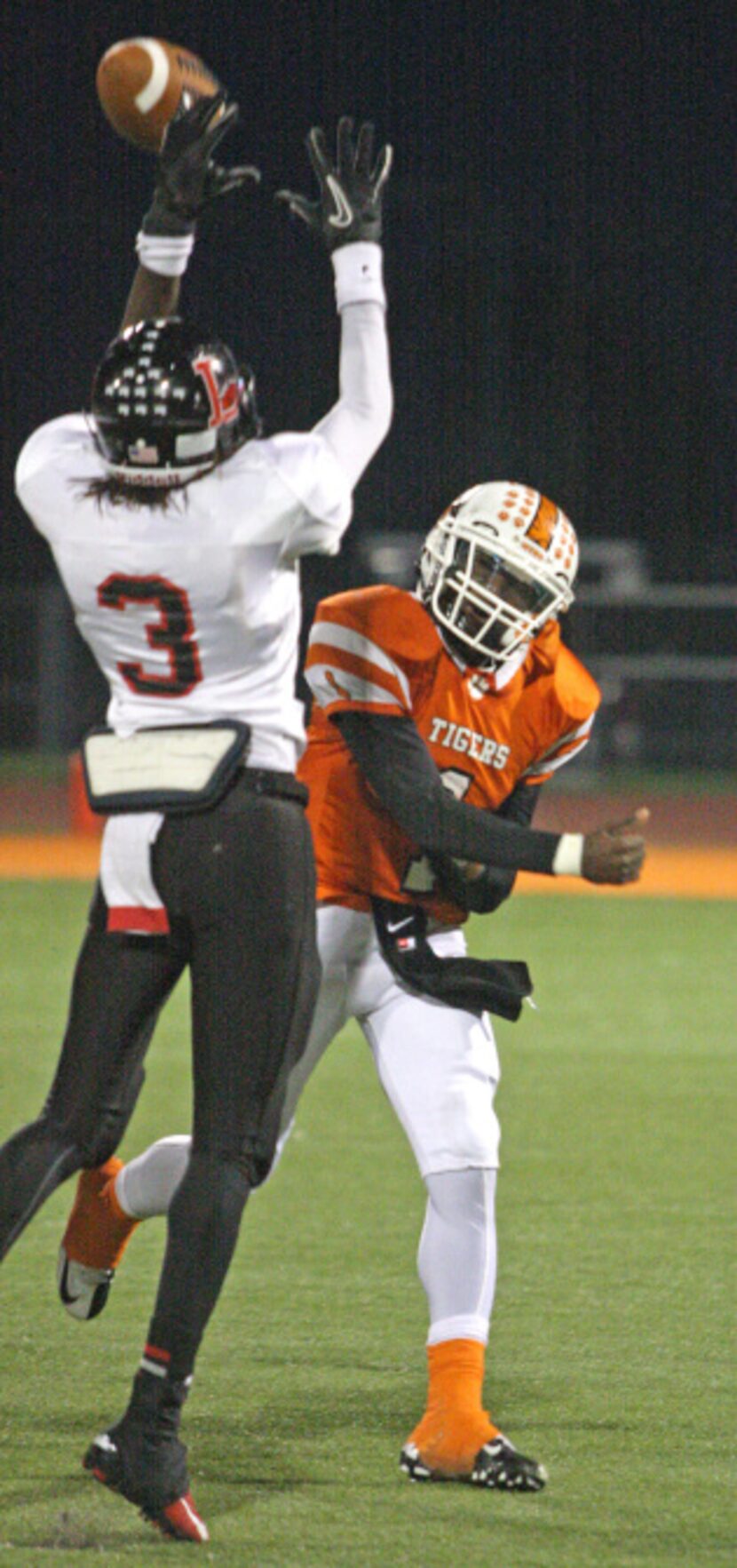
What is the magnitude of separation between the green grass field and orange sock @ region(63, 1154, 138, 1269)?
0.83 feet

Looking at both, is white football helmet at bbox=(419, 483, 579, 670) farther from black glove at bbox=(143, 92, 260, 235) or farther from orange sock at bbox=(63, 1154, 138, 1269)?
orange sock at bbox=(63, 1154, 138, 1269)

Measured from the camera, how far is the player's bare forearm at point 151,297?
3811 mm

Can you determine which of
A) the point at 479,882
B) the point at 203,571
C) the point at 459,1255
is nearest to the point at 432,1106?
the point at 459,1255

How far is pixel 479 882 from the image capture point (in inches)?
164

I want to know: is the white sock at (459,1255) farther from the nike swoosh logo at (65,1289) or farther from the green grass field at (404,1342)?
the nike swoosh logo at (65,1289)

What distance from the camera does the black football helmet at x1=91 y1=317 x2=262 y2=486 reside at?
346cm

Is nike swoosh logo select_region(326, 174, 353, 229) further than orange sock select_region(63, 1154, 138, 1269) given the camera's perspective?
No

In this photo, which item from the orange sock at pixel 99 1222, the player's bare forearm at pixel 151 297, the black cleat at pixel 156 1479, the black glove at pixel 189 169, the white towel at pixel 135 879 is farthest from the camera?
the orange sock at pixel 99 1222

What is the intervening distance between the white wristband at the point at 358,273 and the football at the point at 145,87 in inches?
23.7

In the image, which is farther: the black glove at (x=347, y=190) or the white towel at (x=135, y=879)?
the black glove at (x=347, y=190)

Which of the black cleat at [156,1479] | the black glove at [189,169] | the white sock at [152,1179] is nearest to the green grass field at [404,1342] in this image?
the black cleat at [156,1479]

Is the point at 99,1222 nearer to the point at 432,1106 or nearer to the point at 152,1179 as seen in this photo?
the point at 152,1179

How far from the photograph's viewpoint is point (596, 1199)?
19.4 ft

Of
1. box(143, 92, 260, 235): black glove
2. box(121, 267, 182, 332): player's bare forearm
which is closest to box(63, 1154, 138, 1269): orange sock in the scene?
box(121, 267, 182, 332): player's bare forearm
